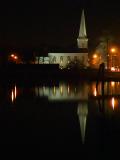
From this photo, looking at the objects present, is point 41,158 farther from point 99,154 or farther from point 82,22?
point 82,22

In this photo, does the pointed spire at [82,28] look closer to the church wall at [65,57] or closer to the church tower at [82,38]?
the church tower at [82,38]

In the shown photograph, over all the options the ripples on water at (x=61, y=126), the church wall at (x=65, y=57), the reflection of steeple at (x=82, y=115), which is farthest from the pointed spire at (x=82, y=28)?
the ripples on water at (x=61, y=126)

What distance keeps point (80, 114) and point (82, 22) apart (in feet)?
338

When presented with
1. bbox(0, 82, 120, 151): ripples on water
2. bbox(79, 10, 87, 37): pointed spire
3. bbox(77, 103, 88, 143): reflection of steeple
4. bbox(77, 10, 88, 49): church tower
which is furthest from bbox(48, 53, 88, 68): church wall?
bbox(0, 82, 120, 151): ripples on water

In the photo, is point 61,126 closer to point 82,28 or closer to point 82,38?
point 82,28

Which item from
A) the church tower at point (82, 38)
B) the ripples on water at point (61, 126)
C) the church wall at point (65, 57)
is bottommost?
the ripples on water at point (61, 126)

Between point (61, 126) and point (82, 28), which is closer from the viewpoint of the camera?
point (61, 126)

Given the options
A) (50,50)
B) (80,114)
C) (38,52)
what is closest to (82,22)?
(50,50)

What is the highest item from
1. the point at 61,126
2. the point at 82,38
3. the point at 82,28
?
the point at 82,28

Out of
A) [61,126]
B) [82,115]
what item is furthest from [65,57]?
[61,126]

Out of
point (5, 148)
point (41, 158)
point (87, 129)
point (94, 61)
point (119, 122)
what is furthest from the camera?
point (94, 61)

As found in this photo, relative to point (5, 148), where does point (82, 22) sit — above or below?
above

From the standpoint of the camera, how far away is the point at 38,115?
48.5 ft

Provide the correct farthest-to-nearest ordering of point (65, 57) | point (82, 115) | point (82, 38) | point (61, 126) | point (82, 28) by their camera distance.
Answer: point (82, 38) < point (82, 28) < point (65, 57) < point (82, 115) < point (61, 126)
